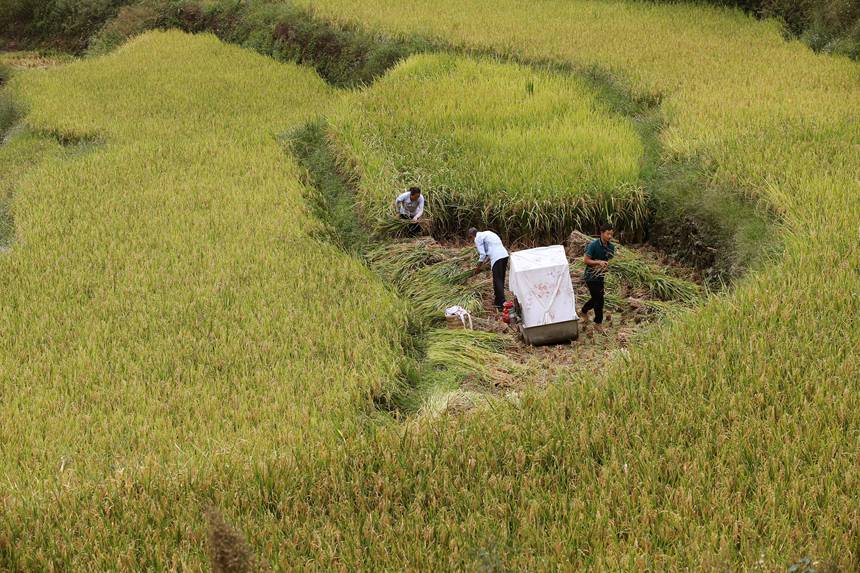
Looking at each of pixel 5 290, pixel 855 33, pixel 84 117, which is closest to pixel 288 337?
pixel 5 290

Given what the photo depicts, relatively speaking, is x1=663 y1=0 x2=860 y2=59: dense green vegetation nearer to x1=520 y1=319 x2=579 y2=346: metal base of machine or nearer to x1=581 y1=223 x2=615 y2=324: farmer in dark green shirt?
x1=581 y1=223 x2=615 y2=324: farmer in dark green shirt

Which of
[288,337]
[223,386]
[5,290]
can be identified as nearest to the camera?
[223,386]

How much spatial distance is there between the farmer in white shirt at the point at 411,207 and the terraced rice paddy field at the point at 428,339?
0.26 metres

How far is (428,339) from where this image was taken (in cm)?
731

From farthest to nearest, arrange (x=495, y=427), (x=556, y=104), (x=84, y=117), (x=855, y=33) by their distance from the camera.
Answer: (x=84, y=117)
(x=855, y=33)
(x=556, y=104)
(x=495, y=427)

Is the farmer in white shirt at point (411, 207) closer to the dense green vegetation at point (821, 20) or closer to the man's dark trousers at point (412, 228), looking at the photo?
the man's dark trousers at point (412, 228)

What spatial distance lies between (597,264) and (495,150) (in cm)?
337

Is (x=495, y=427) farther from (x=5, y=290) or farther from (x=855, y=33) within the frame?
(x=855, y=33)

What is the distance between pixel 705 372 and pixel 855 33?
9.95 meters

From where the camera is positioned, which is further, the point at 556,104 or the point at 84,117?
the point at 84,117

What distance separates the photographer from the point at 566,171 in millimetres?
9672

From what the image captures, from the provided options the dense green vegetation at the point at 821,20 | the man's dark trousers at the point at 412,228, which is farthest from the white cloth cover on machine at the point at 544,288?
the dense green vegetation at the point at 821,20

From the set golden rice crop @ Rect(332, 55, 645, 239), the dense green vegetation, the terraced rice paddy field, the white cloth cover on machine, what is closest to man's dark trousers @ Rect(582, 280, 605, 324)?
the white cloth cover on machine

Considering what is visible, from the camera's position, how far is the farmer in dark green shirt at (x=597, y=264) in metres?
7.34
